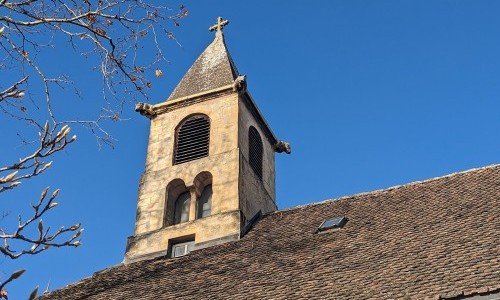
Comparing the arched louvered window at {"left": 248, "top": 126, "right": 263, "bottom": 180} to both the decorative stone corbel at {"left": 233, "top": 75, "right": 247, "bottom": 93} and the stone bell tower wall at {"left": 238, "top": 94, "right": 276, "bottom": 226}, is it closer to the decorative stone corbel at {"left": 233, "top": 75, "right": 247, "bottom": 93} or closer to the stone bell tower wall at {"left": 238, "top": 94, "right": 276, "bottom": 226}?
the stone bell tower wall at {"left": 238, "top": 94, "right": 276, "bottom": 226}

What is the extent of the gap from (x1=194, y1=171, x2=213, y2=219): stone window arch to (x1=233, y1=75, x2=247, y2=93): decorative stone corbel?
7.35 feet

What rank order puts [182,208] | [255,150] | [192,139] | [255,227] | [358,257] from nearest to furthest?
[358,257] < [255,227] < [182,208] < [192,139] < [255,150]

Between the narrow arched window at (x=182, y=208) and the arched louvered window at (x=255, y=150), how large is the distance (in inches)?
64.5

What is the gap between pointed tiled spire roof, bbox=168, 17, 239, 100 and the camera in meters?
16.7

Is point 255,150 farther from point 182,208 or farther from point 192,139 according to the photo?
point 182,208

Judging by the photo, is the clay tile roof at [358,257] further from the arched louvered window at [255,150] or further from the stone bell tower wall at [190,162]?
the arched louvered window at [255,150]

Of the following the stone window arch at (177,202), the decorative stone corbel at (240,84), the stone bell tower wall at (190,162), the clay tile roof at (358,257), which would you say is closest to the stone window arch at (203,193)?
the stone bell tower wall at (190,162)

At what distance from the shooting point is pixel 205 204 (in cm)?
1478

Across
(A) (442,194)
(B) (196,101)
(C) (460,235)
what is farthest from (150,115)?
(C) (460,235)

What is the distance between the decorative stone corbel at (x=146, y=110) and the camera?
16516mm

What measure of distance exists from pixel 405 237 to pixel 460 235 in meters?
0.95

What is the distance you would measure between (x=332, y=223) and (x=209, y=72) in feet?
22.0

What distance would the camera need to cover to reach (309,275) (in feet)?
31.4

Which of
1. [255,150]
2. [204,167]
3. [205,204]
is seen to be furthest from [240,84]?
[205,204]
